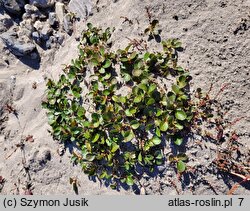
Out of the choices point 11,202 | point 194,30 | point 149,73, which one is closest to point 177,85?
point 149,73

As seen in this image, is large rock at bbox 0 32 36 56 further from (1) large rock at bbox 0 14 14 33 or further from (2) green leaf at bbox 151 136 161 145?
(2) green leaf at bbox 151 136 161 145

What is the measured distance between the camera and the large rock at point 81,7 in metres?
5.44

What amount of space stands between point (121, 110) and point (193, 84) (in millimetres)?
1037

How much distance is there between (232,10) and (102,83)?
201 centimetres

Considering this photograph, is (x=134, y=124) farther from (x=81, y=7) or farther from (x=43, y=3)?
(x=43, y=3)

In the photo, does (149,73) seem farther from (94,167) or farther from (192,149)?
(94,167)

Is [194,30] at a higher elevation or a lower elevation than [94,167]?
higher

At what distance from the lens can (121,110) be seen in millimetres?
4668

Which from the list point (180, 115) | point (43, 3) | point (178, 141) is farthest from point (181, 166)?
point (43, 3)

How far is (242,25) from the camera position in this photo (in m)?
4.37

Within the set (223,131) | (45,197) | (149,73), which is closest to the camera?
(223,131)

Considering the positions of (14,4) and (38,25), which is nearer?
(38,25)

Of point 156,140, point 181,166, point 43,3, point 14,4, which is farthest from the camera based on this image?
point 14,4

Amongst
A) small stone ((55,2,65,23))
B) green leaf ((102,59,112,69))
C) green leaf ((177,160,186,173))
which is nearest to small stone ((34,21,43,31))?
small stone ((55,2,65,23))
